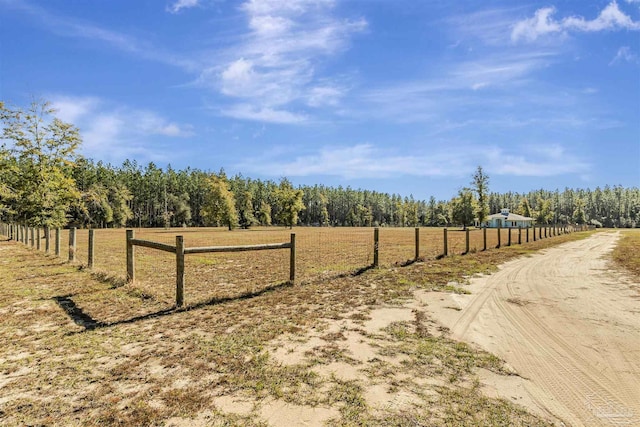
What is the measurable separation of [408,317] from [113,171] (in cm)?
9723

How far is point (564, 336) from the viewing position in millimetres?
5445

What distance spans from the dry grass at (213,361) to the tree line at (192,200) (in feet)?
36.8

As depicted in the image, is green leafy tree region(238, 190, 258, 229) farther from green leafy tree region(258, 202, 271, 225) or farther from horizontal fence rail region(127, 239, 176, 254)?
horizontal fence rail region(127, 239, 176, 254)

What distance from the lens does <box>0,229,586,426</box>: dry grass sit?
3254 millimetres

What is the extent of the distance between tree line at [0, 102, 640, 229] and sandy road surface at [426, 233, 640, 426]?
18371 millimetres

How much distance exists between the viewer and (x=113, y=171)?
3428 inches

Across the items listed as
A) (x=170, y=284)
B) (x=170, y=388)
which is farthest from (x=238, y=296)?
(x=170, y=388)

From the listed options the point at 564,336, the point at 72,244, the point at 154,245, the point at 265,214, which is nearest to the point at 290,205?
the point at 265,214

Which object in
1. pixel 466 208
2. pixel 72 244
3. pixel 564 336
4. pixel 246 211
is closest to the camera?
pixel 564 336

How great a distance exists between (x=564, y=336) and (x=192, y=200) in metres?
96.1

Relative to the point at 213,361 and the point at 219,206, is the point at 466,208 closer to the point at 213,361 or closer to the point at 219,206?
the point at 219,206

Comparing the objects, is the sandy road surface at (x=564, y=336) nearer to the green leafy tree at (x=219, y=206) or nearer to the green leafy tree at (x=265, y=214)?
the green leafy tree at (x=219, y=206)

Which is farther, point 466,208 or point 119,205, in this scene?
point 119,205

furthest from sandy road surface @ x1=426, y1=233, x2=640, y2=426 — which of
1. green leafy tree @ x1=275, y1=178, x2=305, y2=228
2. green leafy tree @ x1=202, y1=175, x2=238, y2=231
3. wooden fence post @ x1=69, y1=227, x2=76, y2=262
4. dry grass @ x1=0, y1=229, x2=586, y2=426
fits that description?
green leafy tree @ x1=275, y1=178, x2=305, y2=228
